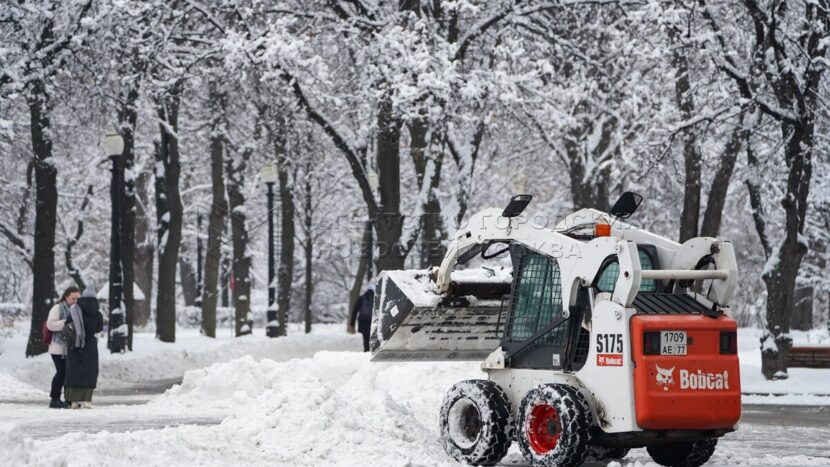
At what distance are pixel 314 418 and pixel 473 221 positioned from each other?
2.35 meters

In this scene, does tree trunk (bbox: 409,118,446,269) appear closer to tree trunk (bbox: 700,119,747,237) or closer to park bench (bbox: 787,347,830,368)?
tree trunk (bbox: 700,119,747,237)

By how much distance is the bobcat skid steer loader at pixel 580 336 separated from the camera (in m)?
10.1

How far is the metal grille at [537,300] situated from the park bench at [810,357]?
53.8 feet

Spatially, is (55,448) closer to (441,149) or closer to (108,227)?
(441,149)

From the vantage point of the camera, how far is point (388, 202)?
78.6 feet

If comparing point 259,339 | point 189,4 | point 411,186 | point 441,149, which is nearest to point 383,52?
point 441,149

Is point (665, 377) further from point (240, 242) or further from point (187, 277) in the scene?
point (187, 277)

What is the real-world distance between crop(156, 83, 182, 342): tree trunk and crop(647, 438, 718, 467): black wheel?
2186 cm

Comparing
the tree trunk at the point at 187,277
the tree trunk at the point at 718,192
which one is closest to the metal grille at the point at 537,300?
the tree trunk at the point at 718,192

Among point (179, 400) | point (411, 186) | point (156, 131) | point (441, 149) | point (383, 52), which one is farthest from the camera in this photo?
point (411, 186)

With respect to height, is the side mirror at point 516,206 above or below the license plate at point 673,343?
above

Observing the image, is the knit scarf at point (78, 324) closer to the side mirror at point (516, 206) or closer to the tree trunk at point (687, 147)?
the side mirror at point (516, 206)

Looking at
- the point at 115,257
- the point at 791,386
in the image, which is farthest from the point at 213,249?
the point at 791,386

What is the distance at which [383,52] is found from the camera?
2255 centimetres
